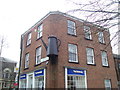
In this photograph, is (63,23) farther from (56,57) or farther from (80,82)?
(80,82)

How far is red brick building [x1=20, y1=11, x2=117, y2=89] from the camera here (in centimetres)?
1173

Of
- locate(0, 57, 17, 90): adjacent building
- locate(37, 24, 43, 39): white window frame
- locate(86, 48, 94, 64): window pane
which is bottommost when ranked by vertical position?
locate(0, 57, 17, 90): adjacent building

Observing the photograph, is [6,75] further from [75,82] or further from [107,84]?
[107,84]

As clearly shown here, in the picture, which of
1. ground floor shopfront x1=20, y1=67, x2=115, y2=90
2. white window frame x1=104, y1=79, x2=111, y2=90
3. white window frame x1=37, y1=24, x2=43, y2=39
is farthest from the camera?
white window frame x1=37, y1=24, x2=43, y2=39

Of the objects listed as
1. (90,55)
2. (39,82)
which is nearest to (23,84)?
(39,82)

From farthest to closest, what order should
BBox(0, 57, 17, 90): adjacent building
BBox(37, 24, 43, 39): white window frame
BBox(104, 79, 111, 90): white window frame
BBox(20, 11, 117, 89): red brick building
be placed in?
BBox(0, 57, 17, 90): adjacent building → BBox(37, 24, 43, 39): white window frame → BBox(104, 79, 111, 90): white window frame → BBox(20, 11, 117, 89): red brick building

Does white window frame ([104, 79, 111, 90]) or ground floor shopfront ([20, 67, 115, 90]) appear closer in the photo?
ground floor shopfront ([20, 67, 115, 90])

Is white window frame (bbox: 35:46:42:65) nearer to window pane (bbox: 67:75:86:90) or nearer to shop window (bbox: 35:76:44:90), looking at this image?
shop window (bbox: 35:76:44:90)

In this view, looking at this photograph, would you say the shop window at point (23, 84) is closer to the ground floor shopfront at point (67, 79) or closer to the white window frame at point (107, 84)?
the ground floor shopfront at point (67, 79)

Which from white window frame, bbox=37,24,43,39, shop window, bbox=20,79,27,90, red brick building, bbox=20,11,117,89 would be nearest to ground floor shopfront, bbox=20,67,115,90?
red brick building, bbox=20,11,117,89

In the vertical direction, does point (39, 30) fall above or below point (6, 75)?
above

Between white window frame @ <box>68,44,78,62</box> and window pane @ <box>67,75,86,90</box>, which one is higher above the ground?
white window frame @ <box>68,44,78,62</box>

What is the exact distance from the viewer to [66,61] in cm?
1231

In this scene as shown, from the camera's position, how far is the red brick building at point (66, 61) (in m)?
11.7
